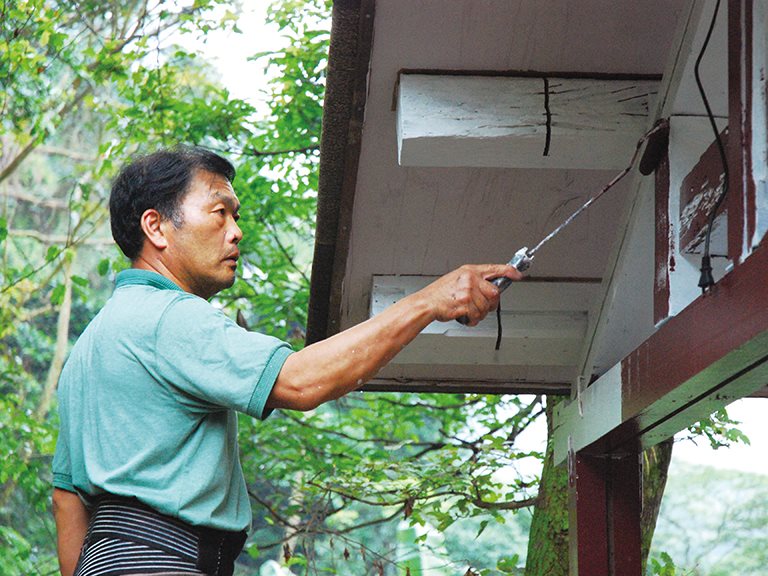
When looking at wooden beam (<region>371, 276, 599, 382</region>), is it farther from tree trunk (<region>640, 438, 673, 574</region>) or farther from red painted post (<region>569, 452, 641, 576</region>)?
tree trunk (<region>640, 438, 673, 574</region>)

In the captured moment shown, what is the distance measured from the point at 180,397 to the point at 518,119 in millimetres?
1050

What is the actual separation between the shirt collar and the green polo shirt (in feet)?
0.16

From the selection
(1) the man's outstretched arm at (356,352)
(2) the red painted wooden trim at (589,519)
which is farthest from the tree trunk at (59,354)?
(1) the man's outstretched arm at (356,352)

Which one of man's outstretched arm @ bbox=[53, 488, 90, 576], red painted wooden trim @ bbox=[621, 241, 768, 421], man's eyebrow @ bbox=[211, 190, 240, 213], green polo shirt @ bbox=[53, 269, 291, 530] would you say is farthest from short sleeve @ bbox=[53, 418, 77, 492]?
red painted wooden trim @ bbox=[621, 241, 768, 421]

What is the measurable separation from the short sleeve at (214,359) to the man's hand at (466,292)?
11.6 inches

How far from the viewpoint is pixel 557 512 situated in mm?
4648

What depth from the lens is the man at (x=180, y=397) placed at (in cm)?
185

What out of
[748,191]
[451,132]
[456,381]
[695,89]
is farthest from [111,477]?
[456,381]

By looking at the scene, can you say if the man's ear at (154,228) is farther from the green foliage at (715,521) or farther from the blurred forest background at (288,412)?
the green foliage at (715,521)

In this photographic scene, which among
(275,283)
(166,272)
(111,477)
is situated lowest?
(111,477)

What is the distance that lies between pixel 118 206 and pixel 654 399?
1217 millimetres

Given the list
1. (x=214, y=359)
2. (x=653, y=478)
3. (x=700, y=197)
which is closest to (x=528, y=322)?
(x=700, y=197)

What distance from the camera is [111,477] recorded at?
1930mm

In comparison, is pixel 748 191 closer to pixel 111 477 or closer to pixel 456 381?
pixel 111 477
